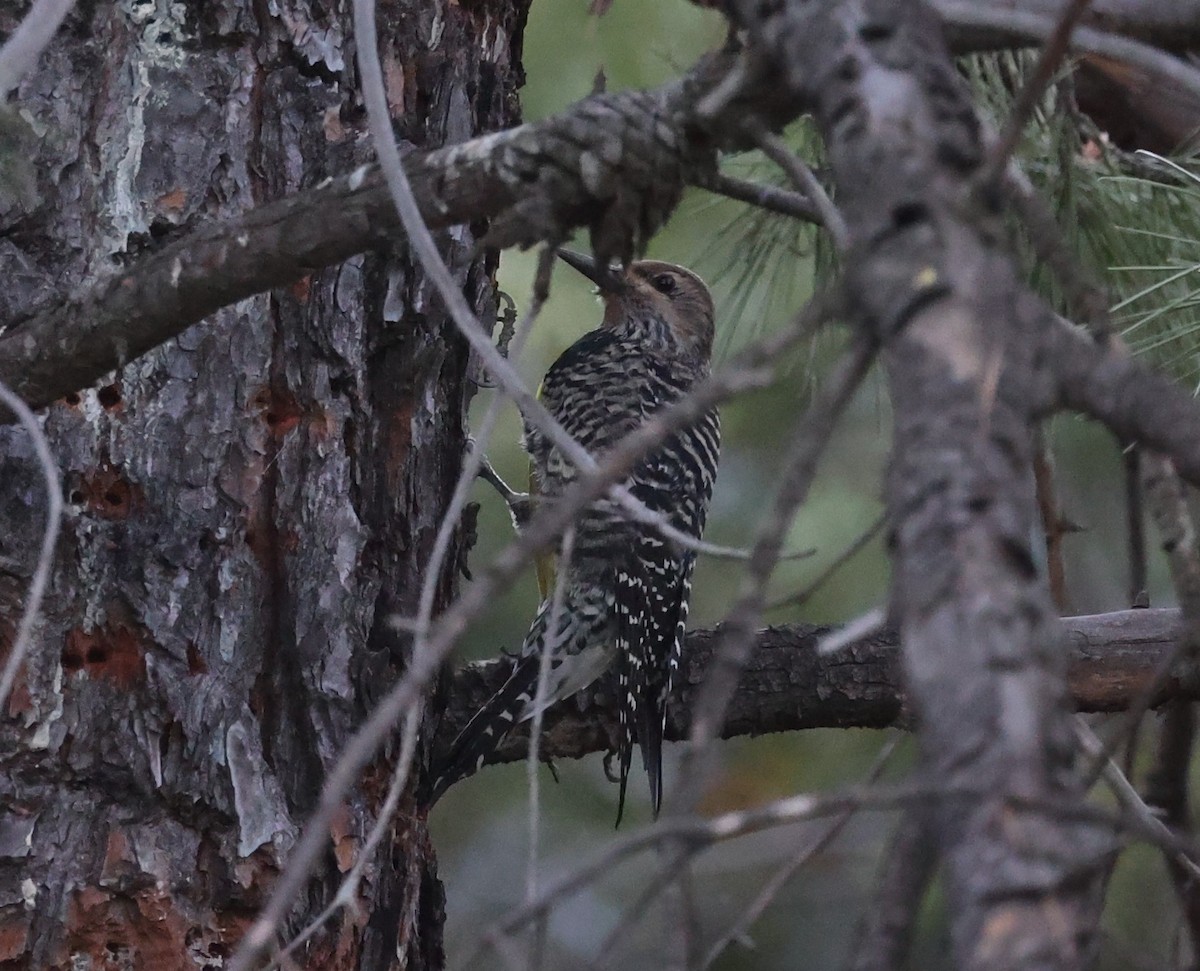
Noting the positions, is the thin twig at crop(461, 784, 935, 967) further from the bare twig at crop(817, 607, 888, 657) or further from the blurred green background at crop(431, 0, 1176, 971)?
the blurred green background at crop(431, 0, 1176, 971)

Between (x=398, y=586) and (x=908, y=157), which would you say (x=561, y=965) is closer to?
(x=398, y=586)

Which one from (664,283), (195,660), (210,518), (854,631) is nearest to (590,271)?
(664,283)

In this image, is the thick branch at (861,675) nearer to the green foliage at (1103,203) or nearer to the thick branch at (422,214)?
the green foliage at (1103,203)

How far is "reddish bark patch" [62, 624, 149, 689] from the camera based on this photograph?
1928 millimetres

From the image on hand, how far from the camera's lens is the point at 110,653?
195cm

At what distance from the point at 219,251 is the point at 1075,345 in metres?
1.00

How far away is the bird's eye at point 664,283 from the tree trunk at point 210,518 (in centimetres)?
199

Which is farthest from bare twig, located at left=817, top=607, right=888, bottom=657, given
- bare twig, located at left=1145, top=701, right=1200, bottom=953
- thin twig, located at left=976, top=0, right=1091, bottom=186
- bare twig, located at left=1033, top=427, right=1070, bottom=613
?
bare twig, located at left=1033, top=427, right=1070, bottom=613

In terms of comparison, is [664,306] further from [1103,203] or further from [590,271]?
[1103,203]

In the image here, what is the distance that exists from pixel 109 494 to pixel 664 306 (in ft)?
8.05

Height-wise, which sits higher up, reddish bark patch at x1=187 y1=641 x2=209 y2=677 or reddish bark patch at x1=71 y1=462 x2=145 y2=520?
reddish bark patch at x1=71 y1=462 x2=145 y2=520

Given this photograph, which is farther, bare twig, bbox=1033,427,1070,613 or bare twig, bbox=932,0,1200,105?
bare twig, bbox=1033,427,1070,613

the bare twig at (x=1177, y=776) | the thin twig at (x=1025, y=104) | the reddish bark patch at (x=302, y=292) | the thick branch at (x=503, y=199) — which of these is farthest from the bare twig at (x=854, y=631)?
the reddish bark patch at (x=302, y=292)

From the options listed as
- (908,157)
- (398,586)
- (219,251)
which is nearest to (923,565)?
(908,157)
